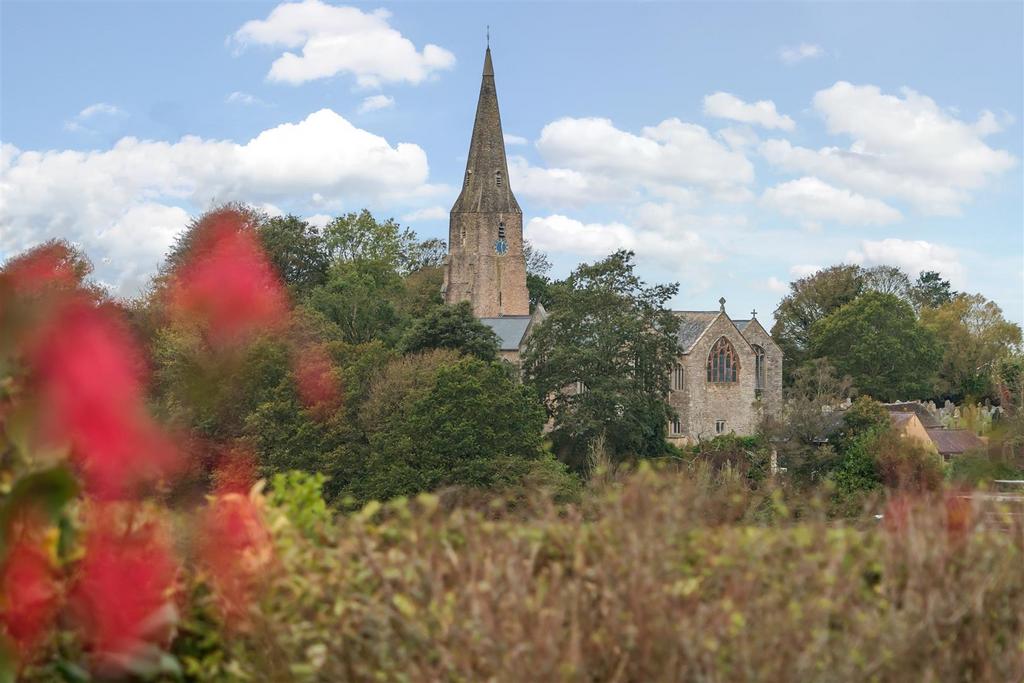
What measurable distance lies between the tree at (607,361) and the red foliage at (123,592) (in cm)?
4601

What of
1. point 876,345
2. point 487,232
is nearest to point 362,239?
point 487,232

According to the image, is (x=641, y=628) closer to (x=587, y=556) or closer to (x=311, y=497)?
(x=587, y=556)

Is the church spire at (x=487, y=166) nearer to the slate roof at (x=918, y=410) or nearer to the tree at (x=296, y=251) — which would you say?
the tree at (x=296, y=251)

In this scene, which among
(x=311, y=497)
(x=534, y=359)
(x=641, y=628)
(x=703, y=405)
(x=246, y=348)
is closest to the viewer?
(x=641, y=628)

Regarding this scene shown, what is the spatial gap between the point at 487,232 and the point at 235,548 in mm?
78647

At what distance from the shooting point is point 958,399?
90312mm

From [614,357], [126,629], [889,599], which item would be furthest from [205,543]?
[614,357]

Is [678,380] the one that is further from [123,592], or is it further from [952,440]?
[123,592]

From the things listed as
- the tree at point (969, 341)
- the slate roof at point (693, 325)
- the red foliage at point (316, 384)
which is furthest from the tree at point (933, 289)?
the red foliage at point (316, 384)

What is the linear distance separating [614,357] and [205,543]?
49157 millimetres

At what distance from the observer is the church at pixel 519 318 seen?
2776 inches

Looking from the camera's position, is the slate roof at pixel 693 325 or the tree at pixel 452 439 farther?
the slate roof at pixel 693 325

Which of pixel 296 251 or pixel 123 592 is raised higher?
pixel 296 251

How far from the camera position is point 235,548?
19.1 feet
